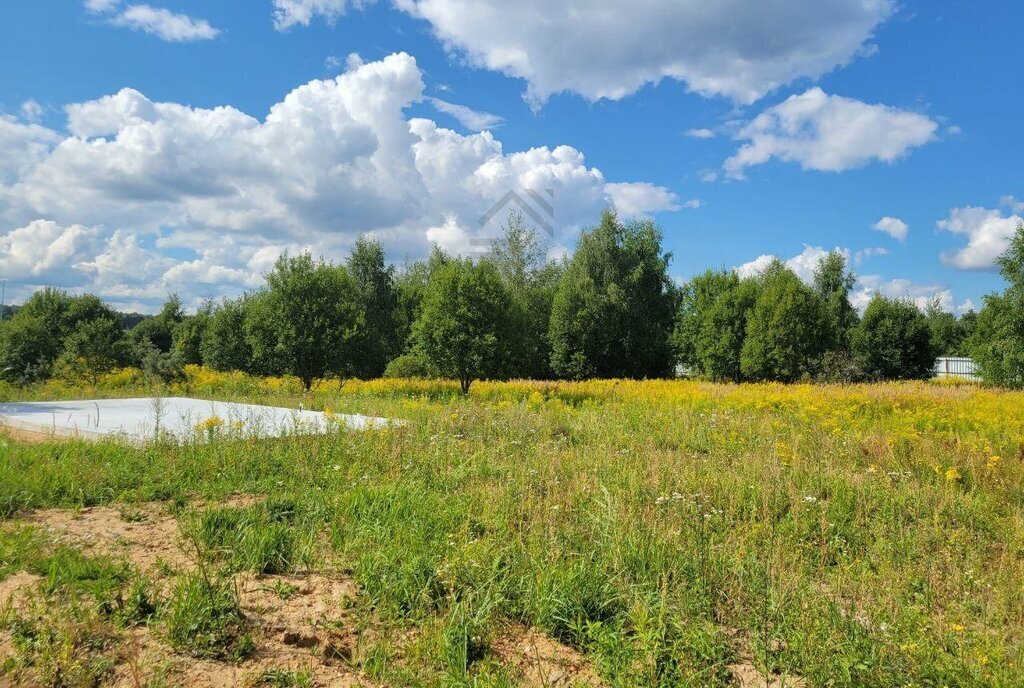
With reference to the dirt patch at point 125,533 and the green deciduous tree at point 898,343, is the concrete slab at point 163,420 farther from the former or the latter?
the green deciduous tree at point 898,343

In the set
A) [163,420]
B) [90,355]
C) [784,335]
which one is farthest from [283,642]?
[784,335]

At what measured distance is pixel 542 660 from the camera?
3039mm

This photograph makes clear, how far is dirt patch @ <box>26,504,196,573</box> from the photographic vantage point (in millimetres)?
4078

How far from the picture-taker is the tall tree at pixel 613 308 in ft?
112

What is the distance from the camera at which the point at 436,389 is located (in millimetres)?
19219

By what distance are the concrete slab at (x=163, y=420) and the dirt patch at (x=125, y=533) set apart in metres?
2.53

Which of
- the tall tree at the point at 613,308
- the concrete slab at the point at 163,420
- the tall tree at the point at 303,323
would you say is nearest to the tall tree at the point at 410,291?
the tall tree at the point at 613,308

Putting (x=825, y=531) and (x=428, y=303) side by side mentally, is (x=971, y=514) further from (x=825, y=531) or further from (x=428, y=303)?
(x=428, y=303)

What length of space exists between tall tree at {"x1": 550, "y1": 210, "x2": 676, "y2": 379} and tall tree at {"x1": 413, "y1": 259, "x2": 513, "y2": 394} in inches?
642

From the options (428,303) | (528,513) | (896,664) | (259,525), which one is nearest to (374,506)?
(259,525)

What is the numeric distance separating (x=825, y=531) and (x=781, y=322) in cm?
2595

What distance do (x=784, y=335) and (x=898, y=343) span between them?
33.2ft

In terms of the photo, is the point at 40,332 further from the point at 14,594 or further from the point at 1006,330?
the point at 1006,330

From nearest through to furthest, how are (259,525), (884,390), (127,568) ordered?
1. (127,568)
2. (259,525)
3. (884,390)
